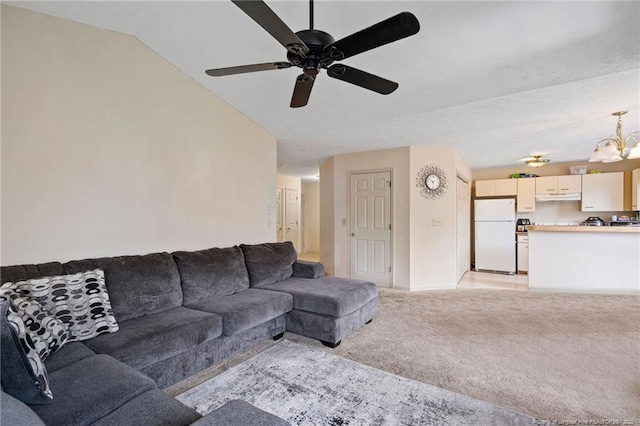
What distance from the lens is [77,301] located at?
77.4 inches

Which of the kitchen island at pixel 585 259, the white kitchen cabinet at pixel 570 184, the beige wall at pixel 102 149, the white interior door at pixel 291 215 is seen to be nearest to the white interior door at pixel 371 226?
the kitchen island at pixel 585 259

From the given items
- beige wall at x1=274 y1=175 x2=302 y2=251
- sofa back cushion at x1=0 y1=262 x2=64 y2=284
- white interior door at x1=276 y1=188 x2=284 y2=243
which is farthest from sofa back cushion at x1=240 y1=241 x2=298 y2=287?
beige wall at x1=274 y1=175 x2=302 y2=251

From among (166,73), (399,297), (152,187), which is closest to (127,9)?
(166,73)

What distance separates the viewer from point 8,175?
214 cm

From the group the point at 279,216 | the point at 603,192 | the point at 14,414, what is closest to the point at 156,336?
the point at 14,414

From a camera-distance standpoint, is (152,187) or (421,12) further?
(152,187)

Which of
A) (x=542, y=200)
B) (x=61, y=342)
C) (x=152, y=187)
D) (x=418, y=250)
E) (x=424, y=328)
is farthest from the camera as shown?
(x=542, y=200)

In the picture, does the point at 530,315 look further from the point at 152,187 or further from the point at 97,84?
the point at 97,84

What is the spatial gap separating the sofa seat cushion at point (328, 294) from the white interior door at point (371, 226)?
1.84m

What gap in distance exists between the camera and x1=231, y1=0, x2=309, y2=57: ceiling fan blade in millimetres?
1306

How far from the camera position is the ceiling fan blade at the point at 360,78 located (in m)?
1.87

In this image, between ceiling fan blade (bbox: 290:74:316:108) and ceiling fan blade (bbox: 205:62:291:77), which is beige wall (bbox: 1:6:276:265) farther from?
ceiling fan blade (bbox: 290:74:316:108)

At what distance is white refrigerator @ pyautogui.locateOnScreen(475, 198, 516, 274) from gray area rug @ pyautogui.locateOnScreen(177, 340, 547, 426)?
4.96 m

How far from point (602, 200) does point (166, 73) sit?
7238mm
